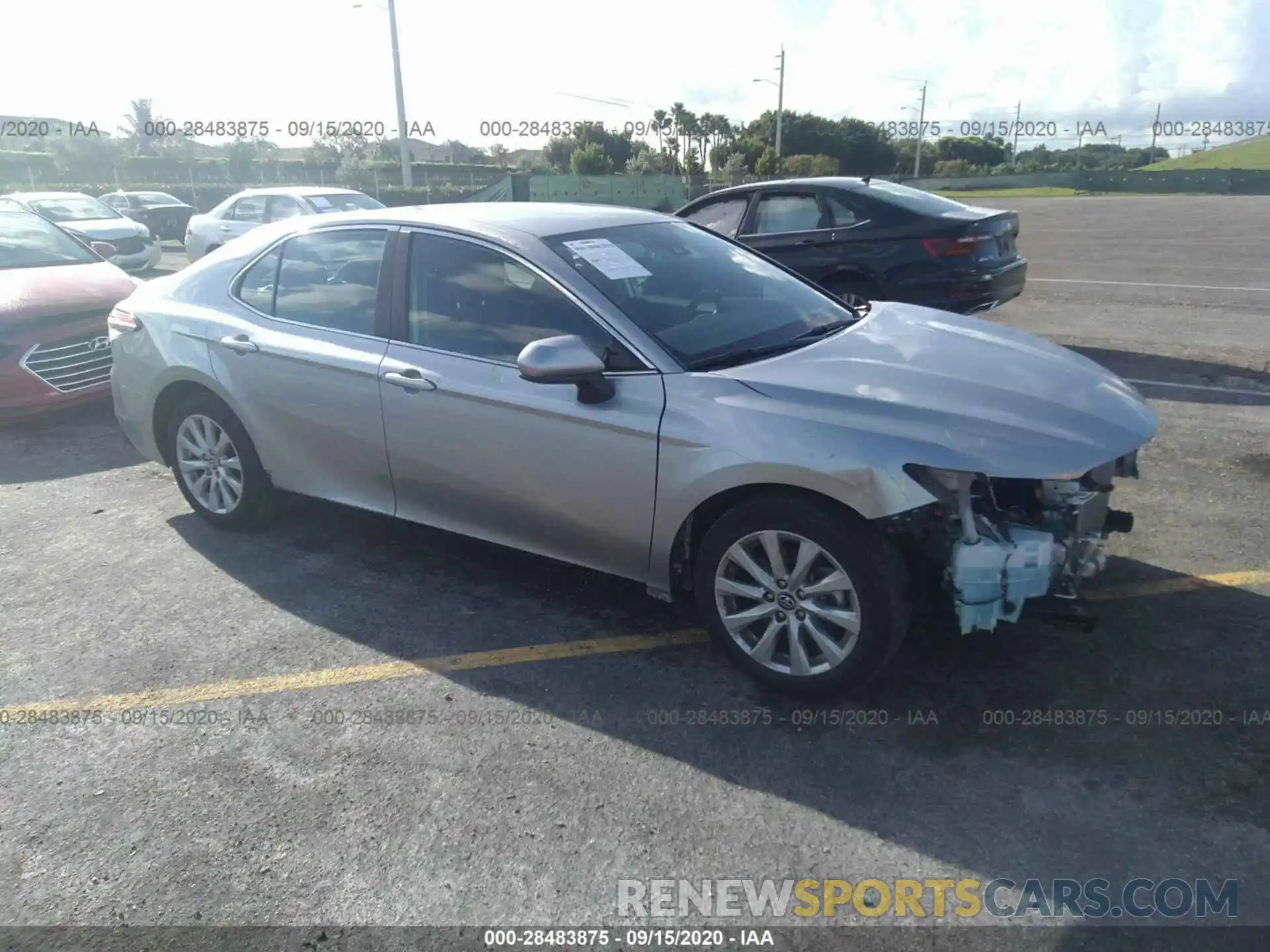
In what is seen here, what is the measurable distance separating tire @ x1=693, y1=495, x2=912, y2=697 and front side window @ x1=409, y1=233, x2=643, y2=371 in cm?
79

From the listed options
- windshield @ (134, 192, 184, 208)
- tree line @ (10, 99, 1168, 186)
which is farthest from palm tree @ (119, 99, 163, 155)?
windshield @ (134, 192, 184, 208)

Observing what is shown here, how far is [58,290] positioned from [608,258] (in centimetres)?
574

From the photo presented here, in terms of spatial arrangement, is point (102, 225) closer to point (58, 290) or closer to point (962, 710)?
point (58, 290)

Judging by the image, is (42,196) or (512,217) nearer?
(512,217)

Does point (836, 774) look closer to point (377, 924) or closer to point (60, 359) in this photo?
point (377, 924)

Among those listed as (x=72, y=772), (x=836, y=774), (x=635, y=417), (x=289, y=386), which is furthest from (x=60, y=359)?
(x=836, y=774)

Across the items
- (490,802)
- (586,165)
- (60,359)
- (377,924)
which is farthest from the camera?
(586,165)

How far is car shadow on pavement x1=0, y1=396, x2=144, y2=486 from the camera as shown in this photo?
6.50 m

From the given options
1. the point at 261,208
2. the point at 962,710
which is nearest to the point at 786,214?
the point at 962,710

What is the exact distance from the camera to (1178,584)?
13.9 feet

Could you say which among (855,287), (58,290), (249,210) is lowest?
(855,287)

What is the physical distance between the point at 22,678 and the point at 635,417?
104 inches

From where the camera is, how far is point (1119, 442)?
10.9 feet

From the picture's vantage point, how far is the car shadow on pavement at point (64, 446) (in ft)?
21.3
